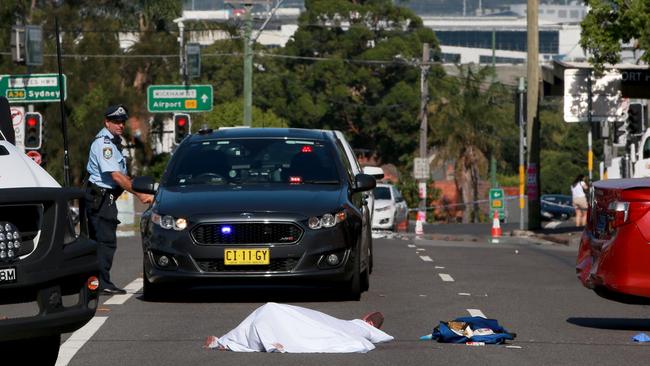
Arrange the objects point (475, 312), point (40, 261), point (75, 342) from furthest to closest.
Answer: point (475, 312)
point (75, 342)
point (40, 261)

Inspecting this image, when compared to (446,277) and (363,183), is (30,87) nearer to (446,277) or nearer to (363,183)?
(446,277)

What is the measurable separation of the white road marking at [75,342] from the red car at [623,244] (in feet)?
12.2

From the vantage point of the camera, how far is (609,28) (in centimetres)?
3139

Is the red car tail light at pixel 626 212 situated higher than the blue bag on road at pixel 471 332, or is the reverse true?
the red car tail light at pixel 626 212

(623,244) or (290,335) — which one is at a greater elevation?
(623,244)

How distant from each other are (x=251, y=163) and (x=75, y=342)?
4.59m

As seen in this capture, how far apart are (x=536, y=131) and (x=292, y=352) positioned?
29.5 meters

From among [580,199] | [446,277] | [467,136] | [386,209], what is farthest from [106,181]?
[467,136]

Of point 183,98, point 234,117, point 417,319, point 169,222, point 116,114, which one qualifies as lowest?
point 234,117

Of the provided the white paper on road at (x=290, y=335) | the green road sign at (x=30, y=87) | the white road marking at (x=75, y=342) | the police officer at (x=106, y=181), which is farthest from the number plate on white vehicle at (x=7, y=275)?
the green road sign at (x=30, y=87)

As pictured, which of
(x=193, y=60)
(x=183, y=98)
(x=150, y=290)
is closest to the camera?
(x=150, y=290)

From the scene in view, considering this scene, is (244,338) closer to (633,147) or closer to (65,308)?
(65,308)

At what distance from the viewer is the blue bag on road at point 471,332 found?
11.4 m

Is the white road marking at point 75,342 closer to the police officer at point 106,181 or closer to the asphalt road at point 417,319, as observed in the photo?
the asphalt road at point 417,319
